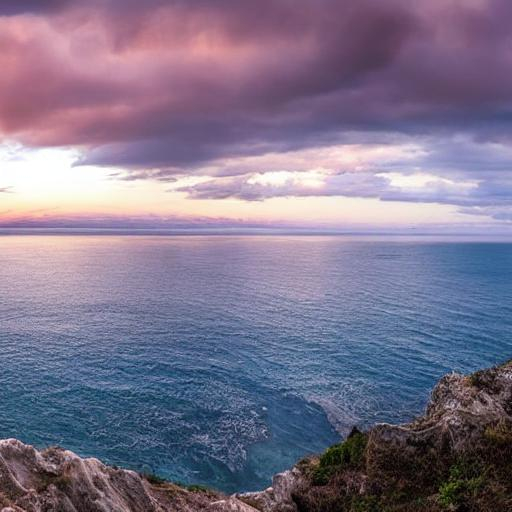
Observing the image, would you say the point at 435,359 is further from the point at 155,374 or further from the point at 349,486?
the point at 349,486

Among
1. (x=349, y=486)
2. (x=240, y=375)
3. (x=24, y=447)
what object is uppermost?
(x=24, y=447)

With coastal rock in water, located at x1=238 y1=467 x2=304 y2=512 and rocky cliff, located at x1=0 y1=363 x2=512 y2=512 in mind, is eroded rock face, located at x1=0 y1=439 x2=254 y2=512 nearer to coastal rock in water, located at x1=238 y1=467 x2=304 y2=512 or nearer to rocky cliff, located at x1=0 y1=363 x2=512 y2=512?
rocky cliff, located at x1=0 y1=363 x2=512 y2=512

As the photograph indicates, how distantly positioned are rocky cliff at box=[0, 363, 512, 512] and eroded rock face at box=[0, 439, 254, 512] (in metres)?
0.05

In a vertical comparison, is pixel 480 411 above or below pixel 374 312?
above

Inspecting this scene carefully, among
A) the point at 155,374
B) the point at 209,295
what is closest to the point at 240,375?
the point at 155,374

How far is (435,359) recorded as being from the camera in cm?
8525

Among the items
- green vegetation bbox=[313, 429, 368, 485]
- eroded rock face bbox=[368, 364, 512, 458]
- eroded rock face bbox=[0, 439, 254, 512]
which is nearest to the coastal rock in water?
green vegetation bbox=[313, 429, 368, 485]

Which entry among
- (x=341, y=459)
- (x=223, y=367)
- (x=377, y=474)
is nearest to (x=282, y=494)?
(x=341, y=459)

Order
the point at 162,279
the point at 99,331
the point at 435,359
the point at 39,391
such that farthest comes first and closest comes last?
the point at 162,279
the point at 99,331
the point at 435,359
the point at 39,391

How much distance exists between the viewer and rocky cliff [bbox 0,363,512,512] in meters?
21.1

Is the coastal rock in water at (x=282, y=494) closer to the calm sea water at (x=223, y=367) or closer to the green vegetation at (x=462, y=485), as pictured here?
the green vegetation at (x=462, y=485)

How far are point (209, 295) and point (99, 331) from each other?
48.4 m

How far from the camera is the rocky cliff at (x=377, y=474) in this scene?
2112 centimetres

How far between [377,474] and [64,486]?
17.4m
